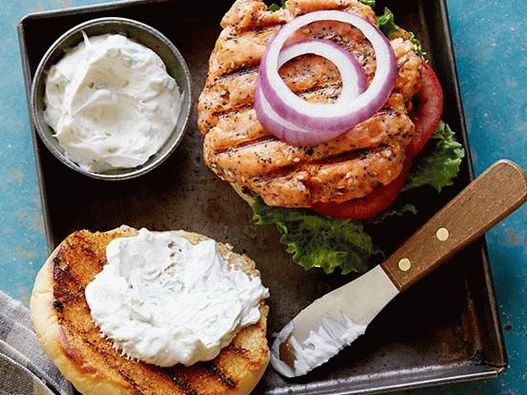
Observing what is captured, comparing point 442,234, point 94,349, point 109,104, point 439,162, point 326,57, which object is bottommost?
point 94,349

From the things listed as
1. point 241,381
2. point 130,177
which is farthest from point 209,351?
point 130,177

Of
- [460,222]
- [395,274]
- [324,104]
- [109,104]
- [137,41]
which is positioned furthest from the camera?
[137,41]

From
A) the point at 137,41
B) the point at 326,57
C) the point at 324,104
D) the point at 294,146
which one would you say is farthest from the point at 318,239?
the point at 137,41

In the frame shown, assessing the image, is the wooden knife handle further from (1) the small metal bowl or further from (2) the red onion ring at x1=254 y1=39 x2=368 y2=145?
(1) the small metal bowl

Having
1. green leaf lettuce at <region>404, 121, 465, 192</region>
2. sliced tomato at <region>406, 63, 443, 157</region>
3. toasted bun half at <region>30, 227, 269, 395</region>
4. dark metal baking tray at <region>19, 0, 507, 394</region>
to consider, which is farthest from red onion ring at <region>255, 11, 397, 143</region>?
toasted bun half at <region>30, 227, 269, 395</region>

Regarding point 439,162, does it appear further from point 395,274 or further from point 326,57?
point 326,57

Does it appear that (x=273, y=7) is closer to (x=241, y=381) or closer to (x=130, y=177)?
(x=130, y=177)

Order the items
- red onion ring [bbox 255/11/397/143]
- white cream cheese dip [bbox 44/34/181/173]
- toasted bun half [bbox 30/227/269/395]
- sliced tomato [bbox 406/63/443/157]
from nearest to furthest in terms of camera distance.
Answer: red onion ring [bbox 255/11/397/143], toasted bun half [bbox 30/227/269/395], sliced tomato [bbox 406/63/443/157], white cream cheese dip [bbox 44/34/181/173]
